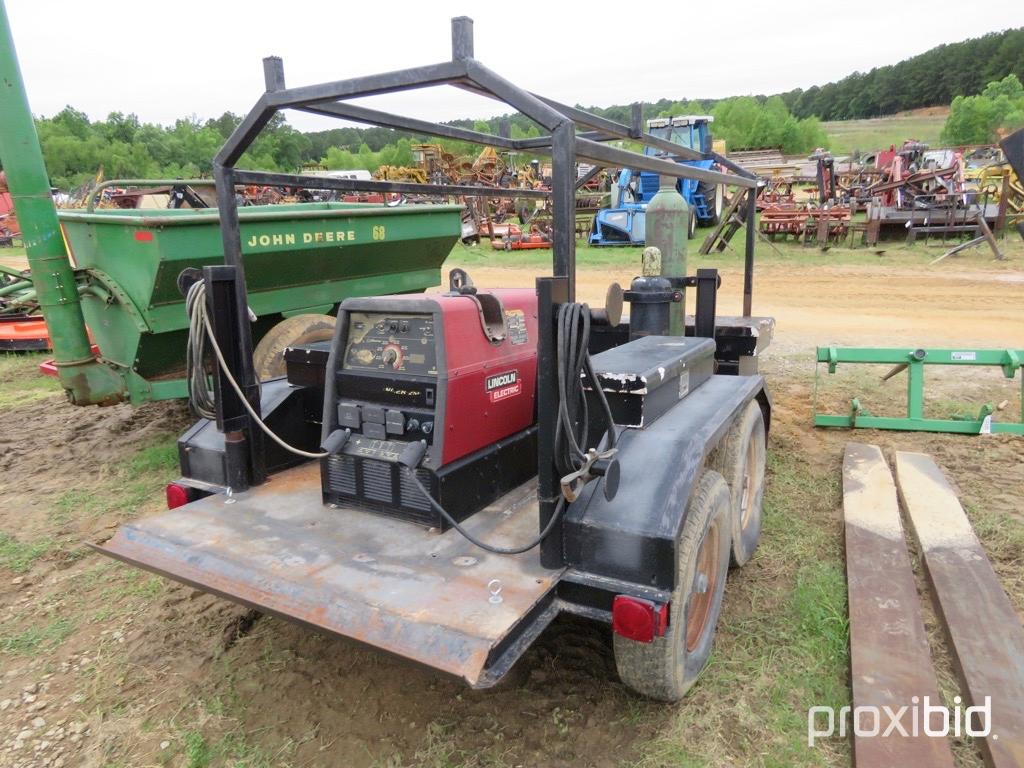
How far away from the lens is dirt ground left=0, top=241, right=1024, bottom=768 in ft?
7.72

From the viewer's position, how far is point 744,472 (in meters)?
3.42

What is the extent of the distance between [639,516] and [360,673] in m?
1.33

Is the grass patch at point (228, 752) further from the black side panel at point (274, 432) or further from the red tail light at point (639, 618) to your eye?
the red tail light at point (639, 618)

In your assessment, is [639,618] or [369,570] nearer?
[639,618]

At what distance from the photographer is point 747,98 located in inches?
2970

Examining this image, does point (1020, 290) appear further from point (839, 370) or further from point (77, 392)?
point (77, 392)

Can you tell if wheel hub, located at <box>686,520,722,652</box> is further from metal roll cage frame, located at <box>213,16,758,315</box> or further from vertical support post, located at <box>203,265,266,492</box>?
vertical support post, located at <box>203,265,266,492</box>

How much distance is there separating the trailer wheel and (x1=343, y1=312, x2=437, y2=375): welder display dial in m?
1.06

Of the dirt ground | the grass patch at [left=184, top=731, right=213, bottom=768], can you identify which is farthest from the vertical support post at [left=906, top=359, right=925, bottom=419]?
the grass patch at [left=184, top=731, right=213, bottom=768]

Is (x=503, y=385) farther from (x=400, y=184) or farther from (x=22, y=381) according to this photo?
(x=22, y=381)

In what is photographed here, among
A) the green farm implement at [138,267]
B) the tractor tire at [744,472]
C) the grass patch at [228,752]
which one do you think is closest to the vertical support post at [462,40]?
the tractor tire at [744,472]

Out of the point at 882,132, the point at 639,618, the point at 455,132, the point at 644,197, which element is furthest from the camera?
the point at 882,132

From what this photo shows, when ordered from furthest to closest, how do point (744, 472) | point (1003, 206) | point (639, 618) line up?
1. point (1003, 206)
2. point (744, 472)
3. point (639, 618)

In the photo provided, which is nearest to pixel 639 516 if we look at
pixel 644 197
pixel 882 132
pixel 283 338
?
pixel 283 338
